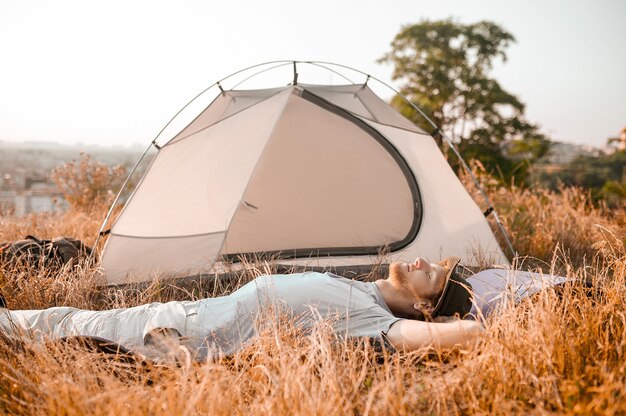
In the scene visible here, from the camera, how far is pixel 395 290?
239cm

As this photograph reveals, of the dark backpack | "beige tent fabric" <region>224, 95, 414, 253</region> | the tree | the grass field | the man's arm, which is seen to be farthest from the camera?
the tree

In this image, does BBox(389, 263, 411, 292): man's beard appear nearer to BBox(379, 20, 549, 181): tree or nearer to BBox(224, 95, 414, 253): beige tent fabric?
BBox(224, 95, 414, 253): beige tent fabric

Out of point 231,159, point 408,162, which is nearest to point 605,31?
point 408,162

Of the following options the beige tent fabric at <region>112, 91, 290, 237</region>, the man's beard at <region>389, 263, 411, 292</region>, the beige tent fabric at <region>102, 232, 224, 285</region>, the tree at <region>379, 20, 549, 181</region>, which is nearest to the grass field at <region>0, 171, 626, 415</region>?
the man's beard at <region>389, 263, 411, 292</region>

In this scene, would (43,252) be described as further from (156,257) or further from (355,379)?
(355,379)

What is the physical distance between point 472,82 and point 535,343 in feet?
54.5

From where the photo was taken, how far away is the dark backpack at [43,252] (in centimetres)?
318

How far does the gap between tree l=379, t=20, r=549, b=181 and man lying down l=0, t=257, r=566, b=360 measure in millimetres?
14243

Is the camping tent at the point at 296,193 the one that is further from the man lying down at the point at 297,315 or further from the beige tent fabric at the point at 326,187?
the man lying down at the point at 297,315

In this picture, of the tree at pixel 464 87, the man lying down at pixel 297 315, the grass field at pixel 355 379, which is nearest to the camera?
the grass field at pixel 355 379

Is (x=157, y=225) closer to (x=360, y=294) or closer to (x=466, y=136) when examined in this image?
(x=360, y=294)

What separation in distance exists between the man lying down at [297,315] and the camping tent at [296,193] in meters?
1.05

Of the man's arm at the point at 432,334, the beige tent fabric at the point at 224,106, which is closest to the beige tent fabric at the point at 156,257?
the beige tent fabric at the point at 224,106

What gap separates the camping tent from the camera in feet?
11.6
